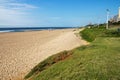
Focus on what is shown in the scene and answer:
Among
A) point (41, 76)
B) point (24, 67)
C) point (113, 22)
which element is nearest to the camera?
point (41, 76)

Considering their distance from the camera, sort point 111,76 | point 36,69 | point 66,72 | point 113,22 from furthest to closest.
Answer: point 113,22 < point 36,69 < point 66,72 < point 111,76

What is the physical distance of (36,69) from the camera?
11242 mm

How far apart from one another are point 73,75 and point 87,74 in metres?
0.46

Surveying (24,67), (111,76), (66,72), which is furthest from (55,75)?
(24,67)

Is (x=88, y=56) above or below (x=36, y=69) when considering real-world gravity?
above

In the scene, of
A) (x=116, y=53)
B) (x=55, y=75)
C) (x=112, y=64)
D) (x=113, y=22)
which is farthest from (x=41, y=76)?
(x=113, y=22)

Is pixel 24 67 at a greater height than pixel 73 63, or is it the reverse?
pixel 73 63

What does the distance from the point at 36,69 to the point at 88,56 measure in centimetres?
277

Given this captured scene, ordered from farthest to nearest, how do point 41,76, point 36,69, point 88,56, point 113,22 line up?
point 113,22
point 36,69
point 88,56
point 41,76

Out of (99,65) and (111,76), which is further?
(99,65)

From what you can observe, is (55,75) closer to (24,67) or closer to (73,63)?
(73,63)

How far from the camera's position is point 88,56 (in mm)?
9945

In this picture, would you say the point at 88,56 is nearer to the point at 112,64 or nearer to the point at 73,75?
the point at 112,64

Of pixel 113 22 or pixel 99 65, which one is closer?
pixel 99 65
